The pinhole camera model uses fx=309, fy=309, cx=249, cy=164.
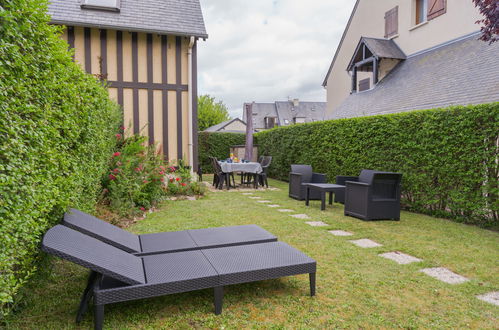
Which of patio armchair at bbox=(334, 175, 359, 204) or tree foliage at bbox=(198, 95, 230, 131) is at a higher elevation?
tree foliage at bbox=(198, 95, 230, 131)

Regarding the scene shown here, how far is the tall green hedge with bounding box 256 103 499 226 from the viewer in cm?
475

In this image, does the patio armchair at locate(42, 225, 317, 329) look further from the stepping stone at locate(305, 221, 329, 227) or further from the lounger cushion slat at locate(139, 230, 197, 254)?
the stepping stone at locate(305, 221, 329, 227)

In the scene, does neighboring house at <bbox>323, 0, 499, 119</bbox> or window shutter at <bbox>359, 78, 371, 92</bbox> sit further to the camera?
window shutter at <bbox>359, 78, 371, 92</bbox>

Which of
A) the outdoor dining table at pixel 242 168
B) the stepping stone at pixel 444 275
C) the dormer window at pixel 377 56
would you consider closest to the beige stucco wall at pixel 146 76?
the outdoor dining table at pixel 242 168

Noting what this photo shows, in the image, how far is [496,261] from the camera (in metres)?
3.29

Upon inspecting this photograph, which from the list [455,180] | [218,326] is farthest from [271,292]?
[455,180]

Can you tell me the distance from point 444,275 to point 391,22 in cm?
1343

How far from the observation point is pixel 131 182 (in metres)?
5.20

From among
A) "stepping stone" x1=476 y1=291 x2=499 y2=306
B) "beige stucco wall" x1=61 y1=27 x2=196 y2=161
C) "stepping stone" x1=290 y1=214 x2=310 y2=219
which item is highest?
"beige stucco wall" x1=61 y1=27 x2=196 y2=161

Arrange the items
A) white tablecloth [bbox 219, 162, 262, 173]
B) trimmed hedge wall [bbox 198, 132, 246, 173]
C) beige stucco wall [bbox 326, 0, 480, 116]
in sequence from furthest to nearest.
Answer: trimmed hedge wall [bbox 198, 132, 246, 173], beige stucco wall [bbox 326, 0, 480, 116], white tablecloth [bbox 219, 162, 262, 173]

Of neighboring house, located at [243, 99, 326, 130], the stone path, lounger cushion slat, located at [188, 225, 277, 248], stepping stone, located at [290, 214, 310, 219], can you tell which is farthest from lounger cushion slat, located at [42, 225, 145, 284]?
neighboring house, located at [243, 99, 326, 130]

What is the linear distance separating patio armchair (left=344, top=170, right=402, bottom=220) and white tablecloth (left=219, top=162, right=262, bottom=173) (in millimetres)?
4063

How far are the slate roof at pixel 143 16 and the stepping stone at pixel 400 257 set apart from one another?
7145mm

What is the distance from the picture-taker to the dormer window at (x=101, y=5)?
7930 millimetres
